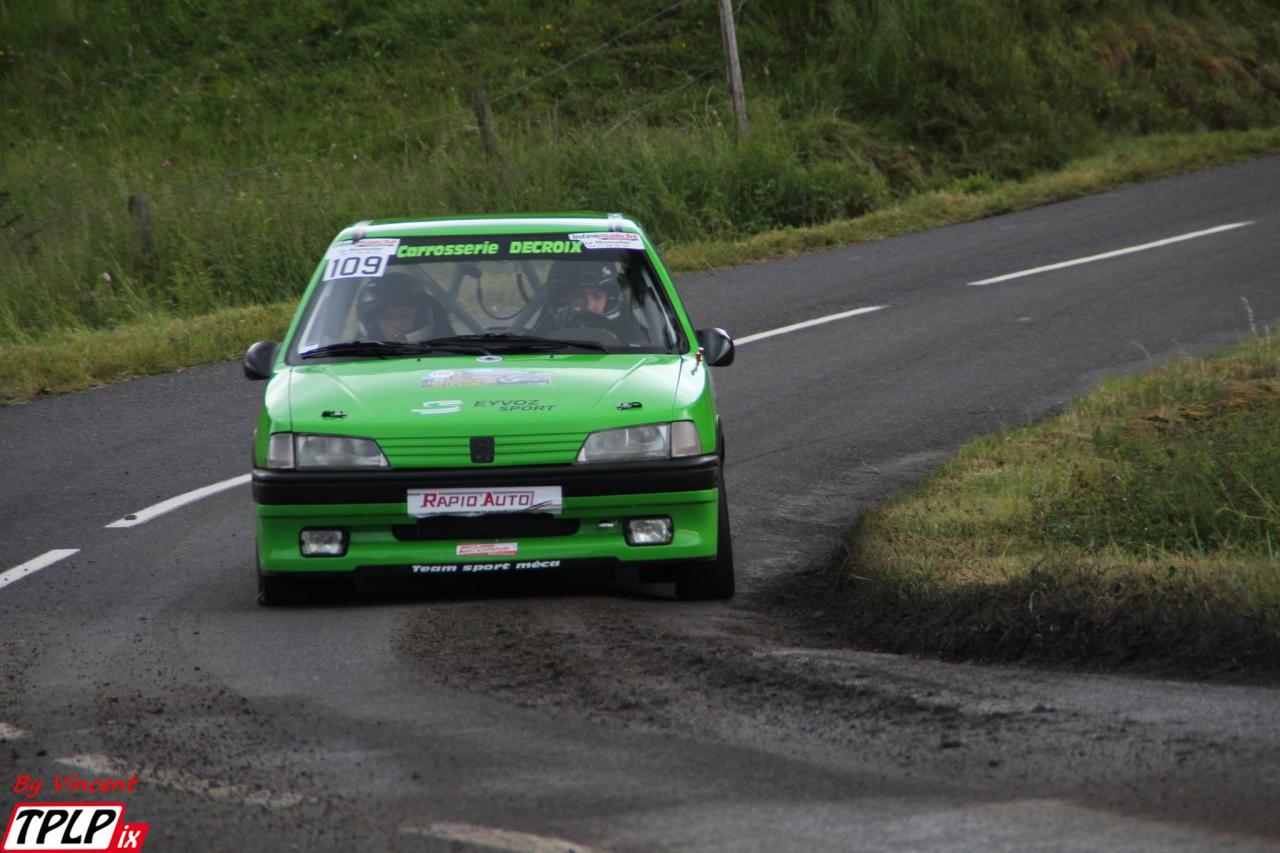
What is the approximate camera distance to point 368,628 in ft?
22.6

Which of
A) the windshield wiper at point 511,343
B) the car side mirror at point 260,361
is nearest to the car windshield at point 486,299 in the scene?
the windshield wiper at point 511,343

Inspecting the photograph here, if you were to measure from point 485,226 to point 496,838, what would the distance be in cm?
472

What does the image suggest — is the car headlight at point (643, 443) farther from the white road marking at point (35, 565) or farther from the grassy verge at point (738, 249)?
the grassy verge at point (738, 249)

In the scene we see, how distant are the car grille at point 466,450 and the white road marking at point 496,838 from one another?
272 centimetres

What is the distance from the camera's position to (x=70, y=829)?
4.55 m

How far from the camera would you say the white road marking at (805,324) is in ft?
46.2

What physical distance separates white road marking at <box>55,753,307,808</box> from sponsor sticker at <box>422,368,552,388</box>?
2616 millimetres

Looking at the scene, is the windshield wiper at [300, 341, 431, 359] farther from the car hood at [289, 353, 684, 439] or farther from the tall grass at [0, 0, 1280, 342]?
the tall grass at [0, 0, 1280, 342]

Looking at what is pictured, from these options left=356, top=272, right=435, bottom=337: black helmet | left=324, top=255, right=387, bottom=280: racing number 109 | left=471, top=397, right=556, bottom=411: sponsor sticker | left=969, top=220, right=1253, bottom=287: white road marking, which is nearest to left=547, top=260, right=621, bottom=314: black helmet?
left=356, top=272, right=435, bottom=337: black helmet

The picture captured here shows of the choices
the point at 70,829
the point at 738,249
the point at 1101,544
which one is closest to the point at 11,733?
the point at 70,829

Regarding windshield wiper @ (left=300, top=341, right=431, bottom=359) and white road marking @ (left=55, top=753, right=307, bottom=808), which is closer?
white road marking @ (left=55, top=753, right=307, bottom=808)

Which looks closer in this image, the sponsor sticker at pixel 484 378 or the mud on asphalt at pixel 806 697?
the mud on asphalt at pixel 806 697

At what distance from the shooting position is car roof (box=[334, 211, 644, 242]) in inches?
339

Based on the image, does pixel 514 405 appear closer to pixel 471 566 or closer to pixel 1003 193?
pixel 471 566
